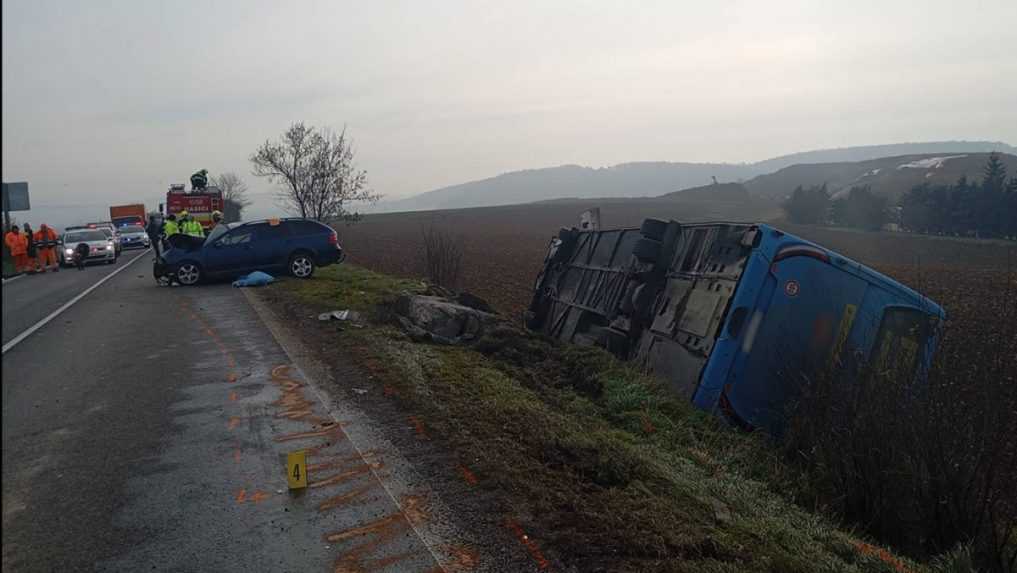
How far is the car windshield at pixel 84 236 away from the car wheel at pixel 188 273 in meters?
12.9

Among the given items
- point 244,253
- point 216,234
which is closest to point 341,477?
point 244,253

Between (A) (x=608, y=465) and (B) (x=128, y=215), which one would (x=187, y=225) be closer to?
(A) (x=608, y=465)

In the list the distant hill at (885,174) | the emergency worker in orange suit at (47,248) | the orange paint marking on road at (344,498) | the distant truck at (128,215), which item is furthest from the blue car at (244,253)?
the distant hill at (885,174)

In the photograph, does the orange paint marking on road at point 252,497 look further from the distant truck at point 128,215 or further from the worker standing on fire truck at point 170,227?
the distant truck at point 128,215

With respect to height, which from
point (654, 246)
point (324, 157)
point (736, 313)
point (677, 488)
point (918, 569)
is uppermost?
point (324, 157)

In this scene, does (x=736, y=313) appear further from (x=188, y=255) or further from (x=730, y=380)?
(x=188, y=255)

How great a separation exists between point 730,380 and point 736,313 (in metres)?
0.67

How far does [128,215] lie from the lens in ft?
159

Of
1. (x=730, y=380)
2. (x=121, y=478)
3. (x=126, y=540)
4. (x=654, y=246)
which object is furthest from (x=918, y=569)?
(x=654, y=246)

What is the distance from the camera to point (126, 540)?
4352 millimetres

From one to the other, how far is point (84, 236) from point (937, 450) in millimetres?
30516

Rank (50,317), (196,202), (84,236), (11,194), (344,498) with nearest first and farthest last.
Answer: (11,194), (344,498), (50,317), (84,236), (196,202)

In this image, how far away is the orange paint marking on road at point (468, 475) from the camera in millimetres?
5082

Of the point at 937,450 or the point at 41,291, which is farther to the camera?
the point at 41,291
